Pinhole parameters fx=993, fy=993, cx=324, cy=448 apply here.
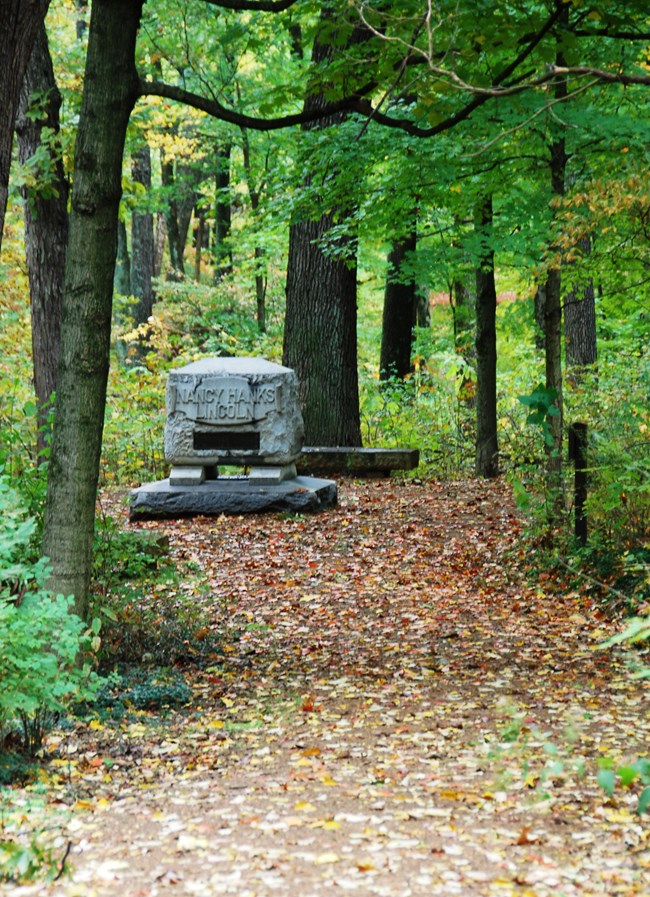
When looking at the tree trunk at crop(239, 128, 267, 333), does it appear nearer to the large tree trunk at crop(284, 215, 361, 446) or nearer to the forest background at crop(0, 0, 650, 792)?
the forest background at crop(0, 0, 650, 792)

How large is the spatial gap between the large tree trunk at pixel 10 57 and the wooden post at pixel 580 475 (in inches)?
201

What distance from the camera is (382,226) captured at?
1069 cm

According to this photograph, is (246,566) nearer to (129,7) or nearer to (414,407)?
(129,7)

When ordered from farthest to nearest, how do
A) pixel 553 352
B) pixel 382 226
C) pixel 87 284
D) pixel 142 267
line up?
pixel 142 267, pixel 382 226, pixel 553 352, pixel 87 284

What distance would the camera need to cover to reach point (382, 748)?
15.5 feet

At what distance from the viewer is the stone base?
1161 cm

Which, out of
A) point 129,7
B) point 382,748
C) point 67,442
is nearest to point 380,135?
point 129,7

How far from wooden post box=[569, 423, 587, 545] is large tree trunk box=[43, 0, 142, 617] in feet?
14.7

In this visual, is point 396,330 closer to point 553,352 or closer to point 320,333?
point 320,333

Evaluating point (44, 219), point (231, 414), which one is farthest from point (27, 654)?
point (231, 414)

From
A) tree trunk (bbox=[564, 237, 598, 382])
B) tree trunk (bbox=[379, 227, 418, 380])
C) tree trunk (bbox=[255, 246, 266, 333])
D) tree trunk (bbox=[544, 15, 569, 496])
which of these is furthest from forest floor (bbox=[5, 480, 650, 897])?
tree trunk (bbox=[255, 246, 266, 333])

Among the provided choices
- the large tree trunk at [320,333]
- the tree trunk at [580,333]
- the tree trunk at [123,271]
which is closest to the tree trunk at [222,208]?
the tree trunk at [123,271]

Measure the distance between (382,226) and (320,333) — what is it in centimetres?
418

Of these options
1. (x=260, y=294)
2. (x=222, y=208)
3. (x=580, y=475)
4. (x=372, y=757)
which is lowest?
(x=372, y=757)
